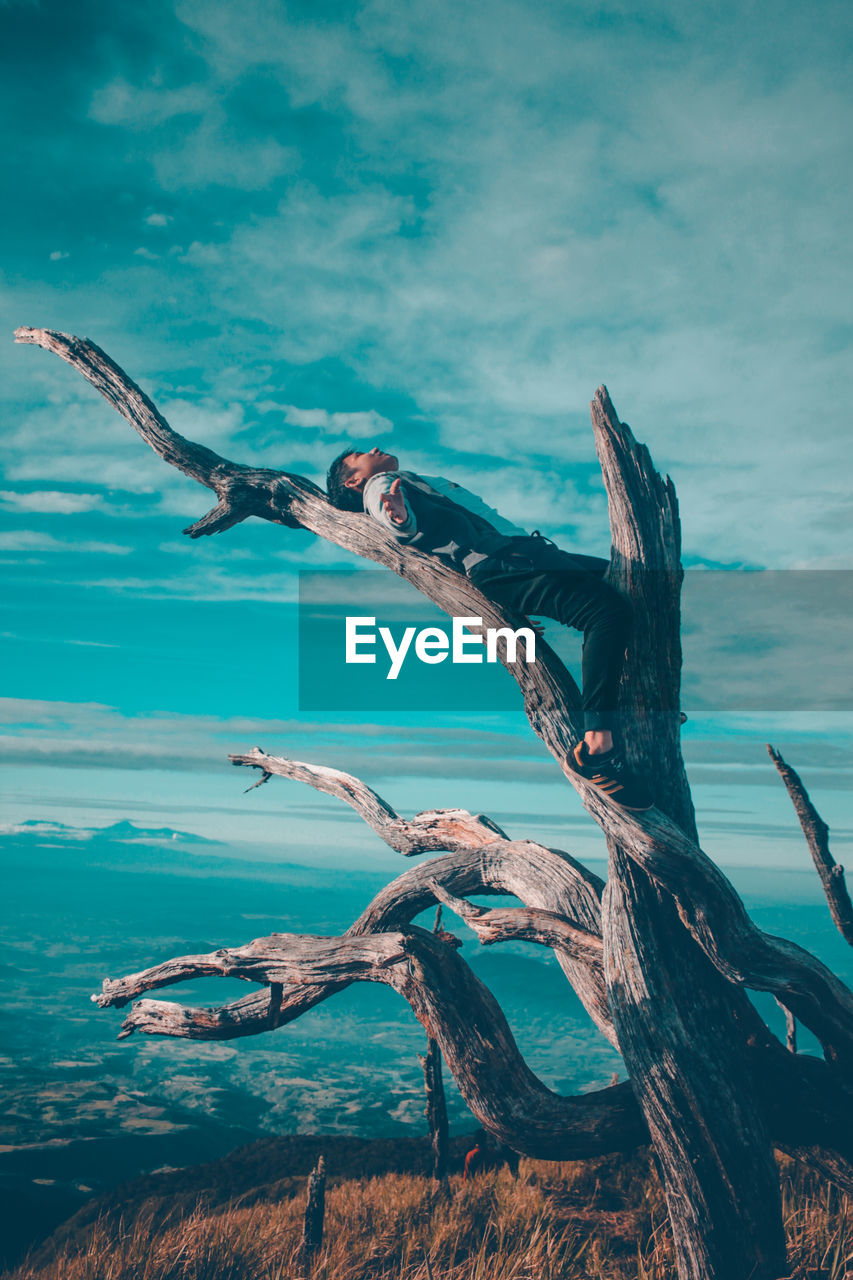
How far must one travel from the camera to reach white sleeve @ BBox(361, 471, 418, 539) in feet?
17.9

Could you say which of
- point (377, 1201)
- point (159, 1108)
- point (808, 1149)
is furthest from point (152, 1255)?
point (159, 1108)

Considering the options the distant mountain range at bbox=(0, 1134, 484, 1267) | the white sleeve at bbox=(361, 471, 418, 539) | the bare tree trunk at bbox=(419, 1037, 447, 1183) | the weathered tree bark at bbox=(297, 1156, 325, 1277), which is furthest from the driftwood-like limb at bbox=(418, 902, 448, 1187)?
the white sleeve at bbox=(361, 471, 418, 539)

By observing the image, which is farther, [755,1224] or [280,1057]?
[280,1057]

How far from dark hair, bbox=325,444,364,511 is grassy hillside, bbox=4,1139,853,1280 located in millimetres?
6435

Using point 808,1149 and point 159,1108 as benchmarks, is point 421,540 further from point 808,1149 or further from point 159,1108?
point 159,1108

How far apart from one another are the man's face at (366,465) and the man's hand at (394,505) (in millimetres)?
711

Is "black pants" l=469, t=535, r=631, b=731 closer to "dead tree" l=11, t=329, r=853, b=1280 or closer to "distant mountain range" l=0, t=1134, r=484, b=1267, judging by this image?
"dead tree" l=11, t=329, r=853, b=1280

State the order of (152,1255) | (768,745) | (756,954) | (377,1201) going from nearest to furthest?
(756,954) < (768,745) < (152,1255) < (377,1201)

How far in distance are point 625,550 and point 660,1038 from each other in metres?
3.51

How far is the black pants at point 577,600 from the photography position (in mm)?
5156

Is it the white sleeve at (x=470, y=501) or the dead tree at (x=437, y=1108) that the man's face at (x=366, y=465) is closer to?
the white sleeve at (x=470, y=501)

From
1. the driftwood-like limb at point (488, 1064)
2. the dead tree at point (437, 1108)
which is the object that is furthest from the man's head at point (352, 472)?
Result: the dead tree at point (437, 1108)

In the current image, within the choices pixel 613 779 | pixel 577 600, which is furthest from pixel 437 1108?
pixel 577 600

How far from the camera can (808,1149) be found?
19.7 feet
